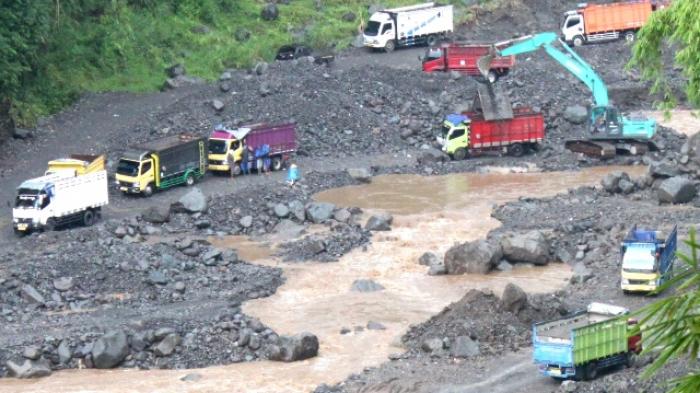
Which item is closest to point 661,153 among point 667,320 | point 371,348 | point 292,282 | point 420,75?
point 420,75

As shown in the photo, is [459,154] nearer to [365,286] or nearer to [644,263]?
[365,286]

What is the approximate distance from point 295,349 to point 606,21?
3970cm

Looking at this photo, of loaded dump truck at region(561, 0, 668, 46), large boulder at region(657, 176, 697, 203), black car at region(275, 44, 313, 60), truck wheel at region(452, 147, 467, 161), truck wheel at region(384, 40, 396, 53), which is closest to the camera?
large boulder at region(657, 176, 697, 203)

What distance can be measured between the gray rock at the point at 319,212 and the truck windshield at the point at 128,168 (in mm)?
6469

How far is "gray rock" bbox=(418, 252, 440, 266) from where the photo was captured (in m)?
35.7

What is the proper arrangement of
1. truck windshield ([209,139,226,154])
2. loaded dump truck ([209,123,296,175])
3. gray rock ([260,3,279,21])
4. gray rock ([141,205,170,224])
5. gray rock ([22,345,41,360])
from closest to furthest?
gray rock ([22,345,41,360]) → gray rock ([141,205,170,224]) → truck windshield ([209,139,226,154]) → loaded dump truck ([209,123,296,175]) → gray rock ([260,3,279,21])

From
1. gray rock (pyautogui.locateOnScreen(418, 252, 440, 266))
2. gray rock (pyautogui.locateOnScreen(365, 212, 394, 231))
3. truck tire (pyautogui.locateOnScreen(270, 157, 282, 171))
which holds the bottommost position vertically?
gray rock (pyautogui.locateOnScreen(418, 252, 440, 266))

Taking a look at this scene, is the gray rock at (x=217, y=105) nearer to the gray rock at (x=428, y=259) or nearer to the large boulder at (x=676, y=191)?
the gray rock at (x=428, y=259)

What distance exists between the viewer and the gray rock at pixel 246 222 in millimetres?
39875

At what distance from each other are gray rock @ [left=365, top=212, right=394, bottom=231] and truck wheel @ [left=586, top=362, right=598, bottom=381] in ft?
53.3

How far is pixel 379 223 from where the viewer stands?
3931 centimetres

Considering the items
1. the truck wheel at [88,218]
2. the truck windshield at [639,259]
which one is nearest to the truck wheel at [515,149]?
the truck wheel at [88,218]

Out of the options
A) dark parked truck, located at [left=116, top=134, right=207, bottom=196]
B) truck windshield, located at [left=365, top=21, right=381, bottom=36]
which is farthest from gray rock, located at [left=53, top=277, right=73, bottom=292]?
truck windshield, located at [left=365, top=21, right=381, bottom=36]

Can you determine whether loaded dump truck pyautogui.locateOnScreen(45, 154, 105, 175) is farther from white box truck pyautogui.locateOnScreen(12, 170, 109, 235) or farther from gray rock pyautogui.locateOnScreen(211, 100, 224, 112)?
gray rock pyautogui.locateOnScreen(211, 100, 224, 112)
